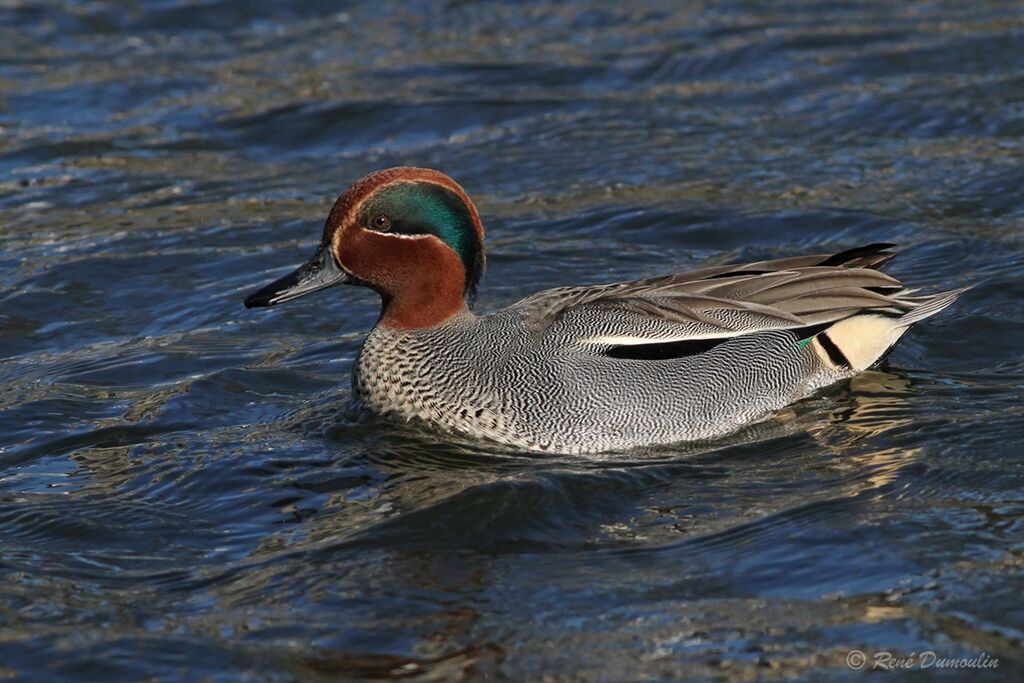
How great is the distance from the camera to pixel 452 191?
7.40 metres

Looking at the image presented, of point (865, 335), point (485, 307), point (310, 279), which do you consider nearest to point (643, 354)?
point (865, 335)

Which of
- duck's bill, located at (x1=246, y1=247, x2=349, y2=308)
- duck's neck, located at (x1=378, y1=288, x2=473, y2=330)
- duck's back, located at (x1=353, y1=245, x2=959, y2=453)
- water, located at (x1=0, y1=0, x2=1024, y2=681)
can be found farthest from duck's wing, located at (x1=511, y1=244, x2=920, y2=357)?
duck's bill, located at (x1=246, y1=247, x2=349, y2=308)

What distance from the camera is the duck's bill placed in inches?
294

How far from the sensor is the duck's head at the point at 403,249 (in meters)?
7.35

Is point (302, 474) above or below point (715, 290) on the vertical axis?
below

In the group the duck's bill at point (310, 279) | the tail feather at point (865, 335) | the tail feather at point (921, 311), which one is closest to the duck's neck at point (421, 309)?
the duck's bill at point (310, 279)

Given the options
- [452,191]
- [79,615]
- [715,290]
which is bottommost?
[79,615]

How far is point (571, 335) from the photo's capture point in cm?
735

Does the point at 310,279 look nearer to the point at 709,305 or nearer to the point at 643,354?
the point at 643,354

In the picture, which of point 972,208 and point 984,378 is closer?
point 984,378

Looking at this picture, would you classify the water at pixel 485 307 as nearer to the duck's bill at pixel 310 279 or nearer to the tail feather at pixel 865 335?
the tail feather at pixel 865 335

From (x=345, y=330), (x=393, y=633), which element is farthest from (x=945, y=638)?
(x=345, y=330)

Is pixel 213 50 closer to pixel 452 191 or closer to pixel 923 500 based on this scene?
pixel 452 191

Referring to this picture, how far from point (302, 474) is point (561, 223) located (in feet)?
13.4
